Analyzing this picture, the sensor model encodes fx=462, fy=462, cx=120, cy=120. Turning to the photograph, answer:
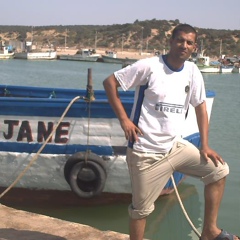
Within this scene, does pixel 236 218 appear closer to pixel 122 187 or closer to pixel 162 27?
pixel 122 187

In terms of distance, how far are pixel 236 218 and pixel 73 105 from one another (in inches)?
119

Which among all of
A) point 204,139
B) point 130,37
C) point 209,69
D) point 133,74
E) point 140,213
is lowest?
point 209,69

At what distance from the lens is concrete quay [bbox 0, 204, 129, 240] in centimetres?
400

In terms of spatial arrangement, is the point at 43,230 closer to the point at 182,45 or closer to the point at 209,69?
the point at 182,45

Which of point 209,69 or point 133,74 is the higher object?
point 133,74

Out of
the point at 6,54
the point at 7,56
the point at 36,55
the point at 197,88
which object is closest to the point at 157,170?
the point at 197,88

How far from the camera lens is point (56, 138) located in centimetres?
591

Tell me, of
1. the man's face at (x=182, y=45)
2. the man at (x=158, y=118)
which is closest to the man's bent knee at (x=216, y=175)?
the man at (x=158, y=118)

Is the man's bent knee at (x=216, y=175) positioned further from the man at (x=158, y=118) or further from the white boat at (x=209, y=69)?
the white boat at (x=209, y=69)

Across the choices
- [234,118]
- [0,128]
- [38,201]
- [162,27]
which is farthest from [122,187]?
[162,27]

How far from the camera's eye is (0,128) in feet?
19.4

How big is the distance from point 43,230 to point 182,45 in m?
2.12

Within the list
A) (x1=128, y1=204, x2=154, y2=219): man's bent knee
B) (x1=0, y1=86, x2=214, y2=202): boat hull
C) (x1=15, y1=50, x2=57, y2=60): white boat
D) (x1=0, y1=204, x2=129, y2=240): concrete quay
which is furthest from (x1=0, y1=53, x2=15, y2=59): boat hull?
(x1=128, y1=204, x2=154, y2=219): man's bent knee

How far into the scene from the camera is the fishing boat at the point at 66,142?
5.80m
